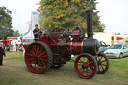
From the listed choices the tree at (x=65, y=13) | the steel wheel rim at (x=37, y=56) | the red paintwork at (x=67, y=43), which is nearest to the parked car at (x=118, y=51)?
the red paintwork at (x=67, y=43)

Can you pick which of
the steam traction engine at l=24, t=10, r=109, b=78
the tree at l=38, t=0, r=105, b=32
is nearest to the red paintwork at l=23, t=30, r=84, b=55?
the steam traction engine at l=24, t=10, r=109, b=78

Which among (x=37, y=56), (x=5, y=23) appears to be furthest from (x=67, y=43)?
(x=5, y=23)

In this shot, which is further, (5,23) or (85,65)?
(5,23)

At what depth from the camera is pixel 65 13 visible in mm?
29234

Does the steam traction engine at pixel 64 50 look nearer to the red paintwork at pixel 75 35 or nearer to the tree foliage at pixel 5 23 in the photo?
the red paintwork at pixel 75 35

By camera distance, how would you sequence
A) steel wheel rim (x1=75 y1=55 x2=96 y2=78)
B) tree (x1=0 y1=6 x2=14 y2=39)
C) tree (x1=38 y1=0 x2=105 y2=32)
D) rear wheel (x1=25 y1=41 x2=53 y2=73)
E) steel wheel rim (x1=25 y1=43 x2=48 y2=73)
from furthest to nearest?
1. tree (x1=0 y1=6 x2=14 y2=39)
2. tree (x1=38 y1=0 x2=105 y2=32)
3. steel wheel rim (x1=25 y1=43 x2=48 y2=73)
4. rear wheel (x1=25 y1=41 x2=53 y2=73)
5. steel wheel rim (x1=75 y1=55 x2=96 y2=78)

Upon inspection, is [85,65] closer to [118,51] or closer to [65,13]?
[118,51]

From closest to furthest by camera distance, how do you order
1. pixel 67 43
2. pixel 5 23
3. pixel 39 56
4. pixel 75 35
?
pixel 75 35
pixel 67 43
pixel 39 56
pixel 5 23

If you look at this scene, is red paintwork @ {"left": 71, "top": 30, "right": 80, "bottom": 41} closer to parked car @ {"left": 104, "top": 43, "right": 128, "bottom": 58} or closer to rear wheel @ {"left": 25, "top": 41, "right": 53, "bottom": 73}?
rear wheel @ {"left": 25, "top": 41, "right": 53, "bottom": 73}

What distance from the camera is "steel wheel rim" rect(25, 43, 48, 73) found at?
24.8 ft

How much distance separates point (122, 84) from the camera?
6145 millimetres

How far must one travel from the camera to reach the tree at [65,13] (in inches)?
1144

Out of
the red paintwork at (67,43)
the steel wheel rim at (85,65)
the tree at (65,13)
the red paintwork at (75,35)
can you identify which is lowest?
the steel wheel rim at (85,65)

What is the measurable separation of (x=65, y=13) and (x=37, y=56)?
22.2 meters
